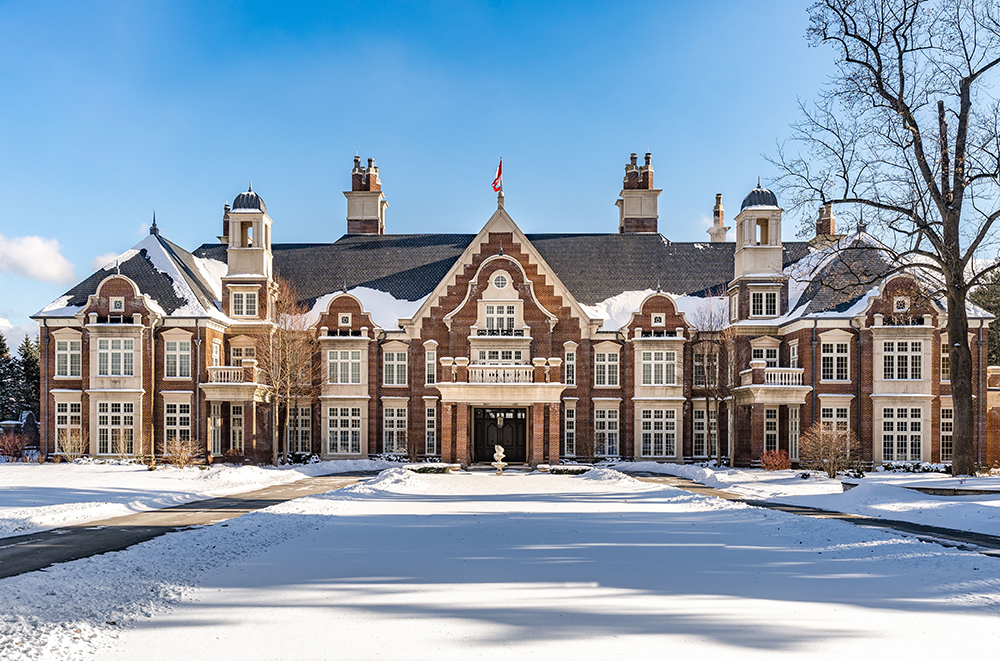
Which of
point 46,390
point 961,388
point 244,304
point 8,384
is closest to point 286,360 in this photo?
point 244,304

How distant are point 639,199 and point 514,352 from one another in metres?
15.9

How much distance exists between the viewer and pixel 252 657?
747cm

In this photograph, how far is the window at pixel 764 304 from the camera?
41.9 metres

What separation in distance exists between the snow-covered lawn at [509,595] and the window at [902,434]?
993 inches

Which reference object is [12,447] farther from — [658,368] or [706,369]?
[706,369]

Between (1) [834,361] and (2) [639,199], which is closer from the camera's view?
(1) [834,361]

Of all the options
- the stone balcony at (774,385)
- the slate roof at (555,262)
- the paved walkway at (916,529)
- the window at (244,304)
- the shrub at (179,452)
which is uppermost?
the slate roof at (555,262)

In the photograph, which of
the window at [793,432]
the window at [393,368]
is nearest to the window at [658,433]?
the window at [793,432]

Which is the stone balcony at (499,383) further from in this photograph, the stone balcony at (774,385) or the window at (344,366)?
the stone balcony at (774,385)

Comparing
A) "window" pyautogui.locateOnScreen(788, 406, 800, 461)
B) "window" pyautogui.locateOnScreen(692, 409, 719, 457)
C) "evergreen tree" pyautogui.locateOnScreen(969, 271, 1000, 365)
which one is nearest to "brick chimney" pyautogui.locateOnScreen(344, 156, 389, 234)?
"window" pyautogui.locateOnScreen(692, 409, 719, 457)

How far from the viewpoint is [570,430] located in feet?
141

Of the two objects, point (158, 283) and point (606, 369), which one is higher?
point (158, 283)

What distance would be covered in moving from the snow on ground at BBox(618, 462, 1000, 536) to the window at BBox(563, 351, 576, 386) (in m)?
12.0

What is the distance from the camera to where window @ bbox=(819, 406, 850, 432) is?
3915 cm
